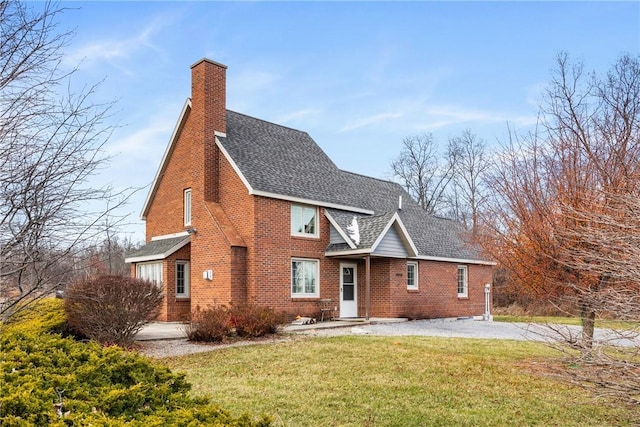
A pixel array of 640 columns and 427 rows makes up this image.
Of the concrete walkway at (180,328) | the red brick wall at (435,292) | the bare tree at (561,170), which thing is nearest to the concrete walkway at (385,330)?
the concrete walkway at (180,328)

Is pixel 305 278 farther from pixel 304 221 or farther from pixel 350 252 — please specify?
pixel 304 221

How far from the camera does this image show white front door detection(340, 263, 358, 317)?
20.9 metres

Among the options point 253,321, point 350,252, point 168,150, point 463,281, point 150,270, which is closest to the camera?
point 253,321

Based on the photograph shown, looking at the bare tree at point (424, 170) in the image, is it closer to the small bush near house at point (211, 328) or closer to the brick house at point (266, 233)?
the brick house at point (266, 233)

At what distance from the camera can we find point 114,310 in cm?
1209

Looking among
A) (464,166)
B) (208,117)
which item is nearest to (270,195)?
(208,117)

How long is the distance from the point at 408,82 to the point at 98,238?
1536 cm

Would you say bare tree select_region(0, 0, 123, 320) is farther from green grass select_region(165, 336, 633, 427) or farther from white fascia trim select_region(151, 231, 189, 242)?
white fascia trim select_region(151, 231, 189, 242)

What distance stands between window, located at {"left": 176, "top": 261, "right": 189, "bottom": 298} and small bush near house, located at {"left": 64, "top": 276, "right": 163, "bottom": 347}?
789cm

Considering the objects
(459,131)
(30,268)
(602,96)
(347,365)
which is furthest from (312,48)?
(459,131)

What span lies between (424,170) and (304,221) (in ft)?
96.1

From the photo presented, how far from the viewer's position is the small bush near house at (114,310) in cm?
1205

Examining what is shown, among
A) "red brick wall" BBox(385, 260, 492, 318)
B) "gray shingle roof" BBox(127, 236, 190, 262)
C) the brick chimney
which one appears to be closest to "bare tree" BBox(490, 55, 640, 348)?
"red brick wall" BBox(385, 260, 492, 318)

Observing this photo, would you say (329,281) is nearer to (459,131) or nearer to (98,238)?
(98,238)
